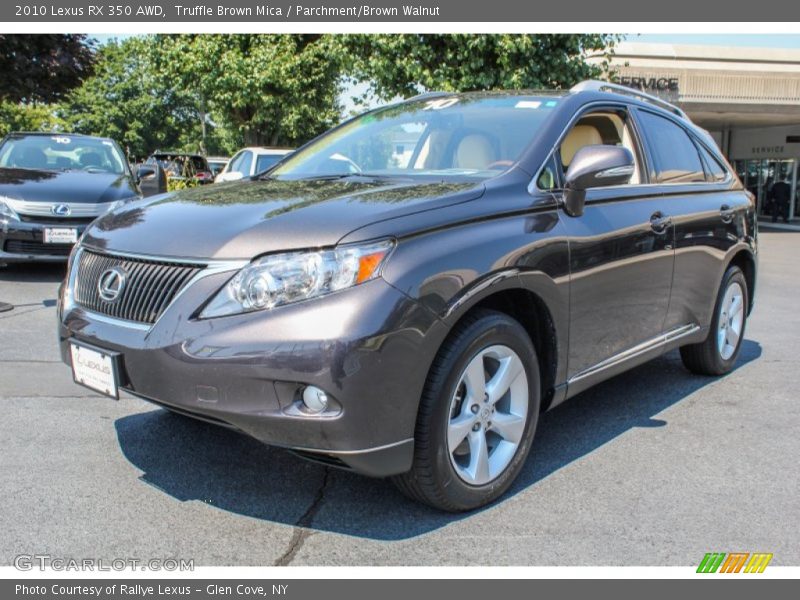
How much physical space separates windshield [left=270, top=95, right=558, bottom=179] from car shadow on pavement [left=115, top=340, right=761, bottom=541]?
1397mm

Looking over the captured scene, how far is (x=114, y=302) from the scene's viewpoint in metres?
2.86

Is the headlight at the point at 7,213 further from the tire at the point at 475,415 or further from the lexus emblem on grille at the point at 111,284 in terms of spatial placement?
the tire at the point at 475,415

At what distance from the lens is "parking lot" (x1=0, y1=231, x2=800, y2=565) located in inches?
106

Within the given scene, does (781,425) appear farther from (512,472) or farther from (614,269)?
(512,472)

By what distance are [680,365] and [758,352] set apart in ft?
3.19

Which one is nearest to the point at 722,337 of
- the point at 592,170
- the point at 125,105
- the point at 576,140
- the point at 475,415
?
the point at 576,140

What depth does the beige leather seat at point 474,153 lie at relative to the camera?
354 cm

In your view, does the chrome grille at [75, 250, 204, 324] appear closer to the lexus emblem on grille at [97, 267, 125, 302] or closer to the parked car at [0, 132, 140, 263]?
the lexus emblem on grille at [97, 267, 125, 302]

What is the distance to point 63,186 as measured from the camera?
328 inches

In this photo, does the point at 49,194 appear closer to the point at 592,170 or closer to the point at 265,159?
the point at 265,159

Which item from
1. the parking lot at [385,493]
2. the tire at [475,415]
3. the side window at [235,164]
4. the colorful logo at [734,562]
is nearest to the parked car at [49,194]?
the side window at [235,164]

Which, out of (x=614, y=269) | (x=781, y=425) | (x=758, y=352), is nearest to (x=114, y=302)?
(x=614, y=269)

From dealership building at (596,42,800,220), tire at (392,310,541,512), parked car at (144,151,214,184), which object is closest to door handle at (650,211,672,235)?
tire at (392,310,541,512)

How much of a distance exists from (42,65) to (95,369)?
12810mm
